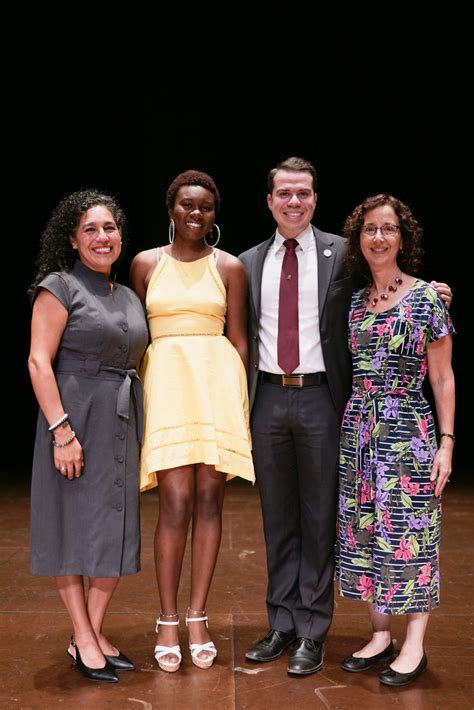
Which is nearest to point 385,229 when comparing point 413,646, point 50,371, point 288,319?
point 288,319

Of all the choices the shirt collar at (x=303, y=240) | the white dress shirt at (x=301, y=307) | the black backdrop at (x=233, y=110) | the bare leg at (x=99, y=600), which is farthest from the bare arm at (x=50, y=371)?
the black backdrop at (x=233, y=110)

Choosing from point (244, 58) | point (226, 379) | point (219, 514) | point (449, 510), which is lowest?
point (449, 510)

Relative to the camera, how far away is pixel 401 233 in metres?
2.66

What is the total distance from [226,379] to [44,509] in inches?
28.2

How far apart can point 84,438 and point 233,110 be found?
496cm

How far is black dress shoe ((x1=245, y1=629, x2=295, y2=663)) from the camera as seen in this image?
9.02 ft

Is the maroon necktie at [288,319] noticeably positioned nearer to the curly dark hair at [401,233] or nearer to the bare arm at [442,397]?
the curly dark hair at [401,233]

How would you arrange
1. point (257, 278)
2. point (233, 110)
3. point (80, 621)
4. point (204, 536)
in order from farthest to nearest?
point (233, 110) < point (257, 278) < point (204, 536) < point (80, 621)

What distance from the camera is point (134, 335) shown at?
8.79 feet

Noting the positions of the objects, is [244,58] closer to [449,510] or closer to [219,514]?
[449,510]

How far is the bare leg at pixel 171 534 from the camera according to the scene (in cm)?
269

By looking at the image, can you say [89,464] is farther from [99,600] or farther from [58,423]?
[99,600]

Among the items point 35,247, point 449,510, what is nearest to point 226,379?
point 449,510

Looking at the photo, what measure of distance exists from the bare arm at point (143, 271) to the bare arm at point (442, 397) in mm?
973
